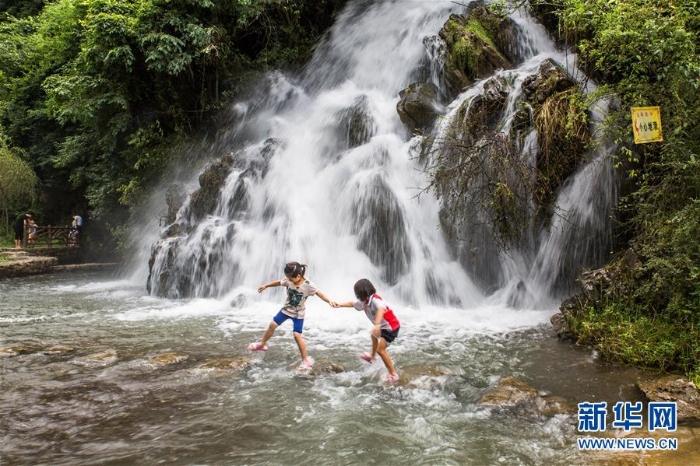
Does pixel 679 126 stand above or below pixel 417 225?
above

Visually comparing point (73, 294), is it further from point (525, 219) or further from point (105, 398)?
point (525, 219)

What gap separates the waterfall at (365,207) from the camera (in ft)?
29.2

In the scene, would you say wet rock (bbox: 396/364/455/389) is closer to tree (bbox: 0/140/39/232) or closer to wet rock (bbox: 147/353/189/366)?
wet rock (bbox: 147/353/189/366)

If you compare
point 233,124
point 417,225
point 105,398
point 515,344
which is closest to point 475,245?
point 417,225

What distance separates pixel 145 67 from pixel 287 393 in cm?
1326

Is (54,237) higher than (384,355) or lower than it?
higher

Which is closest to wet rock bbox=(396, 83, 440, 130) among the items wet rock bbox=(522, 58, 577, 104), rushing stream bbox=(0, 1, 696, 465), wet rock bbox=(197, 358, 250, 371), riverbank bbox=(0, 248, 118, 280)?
rushing stream bbox=(0, 1, 696, 465)

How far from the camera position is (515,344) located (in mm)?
6793

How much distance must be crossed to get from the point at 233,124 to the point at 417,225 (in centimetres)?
814

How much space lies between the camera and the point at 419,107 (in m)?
11.3

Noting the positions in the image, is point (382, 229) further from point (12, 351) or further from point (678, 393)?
point (12, 351)

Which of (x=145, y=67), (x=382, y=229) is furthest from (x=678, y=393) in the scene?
(x=145, y=67)

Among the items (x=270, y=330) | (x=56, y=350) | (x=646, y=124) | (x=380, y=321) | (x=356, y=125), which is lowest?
(x=56, y=350)

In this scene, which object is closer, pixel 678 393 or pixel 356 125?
pixel 678 393
